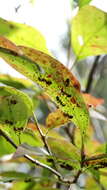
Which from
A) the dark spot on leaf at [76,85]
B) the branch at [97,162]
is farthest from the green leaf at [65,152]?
the dark spot on leaf at [76,85]

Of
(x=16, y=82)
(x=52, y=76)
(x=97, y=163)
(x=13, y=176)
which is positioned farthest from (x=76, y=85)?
(x=16, y=82)

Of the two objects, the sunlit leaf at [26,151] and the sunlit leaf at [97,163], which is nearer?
the sunlit leaf at [26,151]

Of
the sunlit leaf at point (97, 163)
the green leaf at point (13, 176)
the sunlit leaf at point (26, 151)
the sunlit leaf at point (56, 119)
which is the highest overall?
the sunlit leaf at point (56, 119)

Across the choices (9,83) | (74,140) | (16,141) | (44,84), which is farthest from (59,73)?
(74,140)

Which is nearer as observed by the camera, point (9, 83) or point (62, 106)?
point (62, 106)

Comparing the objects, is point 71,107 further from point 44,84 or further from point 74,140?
point 74,140

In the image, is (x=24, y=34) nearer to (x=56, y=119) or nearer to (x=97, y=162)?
(x=56, y=119)

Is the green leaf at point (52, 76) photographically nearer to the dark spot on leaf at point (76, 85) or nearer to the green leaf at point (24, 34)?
the dark spot on leaf at point (76, 85)
